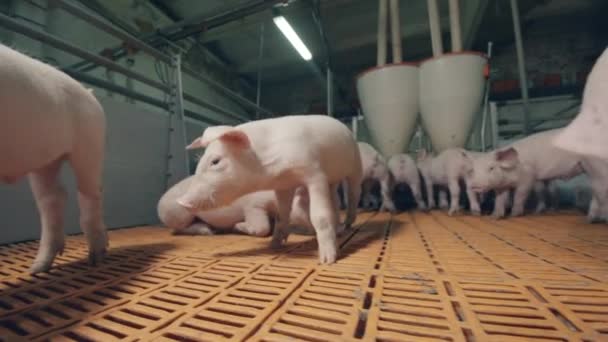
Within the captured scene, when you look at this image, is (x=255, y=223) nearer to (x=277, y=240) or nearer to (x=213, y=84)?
(x=277, y=240)

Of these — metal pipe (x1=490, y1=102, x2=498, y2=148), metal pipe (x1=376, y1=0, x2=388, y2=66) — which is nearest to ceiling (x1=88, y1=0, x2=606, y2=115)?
metal pipe (x1=376, y1=0, x2=388, y2=66)

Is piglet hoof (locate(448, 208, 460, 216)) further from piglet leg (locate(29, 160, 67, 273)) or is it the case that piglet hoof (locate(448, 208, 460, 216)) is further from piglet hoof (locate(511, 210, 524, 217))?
piglet leg (locate(29, 160, 67, 273))

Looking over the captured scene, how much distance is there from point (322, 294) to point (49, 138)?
36.9 inches

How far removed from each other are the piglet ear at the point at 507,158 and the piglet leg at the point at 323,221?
→ 1885 mm

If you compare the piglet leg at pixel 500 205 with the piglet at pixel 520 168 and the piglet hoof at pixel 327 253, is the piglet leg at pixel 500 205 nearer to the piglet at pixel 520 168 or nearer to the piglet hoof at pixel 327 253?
the piglet at pixel 520 168

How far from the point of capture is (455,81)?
3105 mm

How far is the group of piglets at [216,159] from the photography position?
2.46 ft

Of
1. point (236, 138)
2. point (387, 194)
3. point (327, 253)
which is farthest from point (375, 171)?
point (236, 138)

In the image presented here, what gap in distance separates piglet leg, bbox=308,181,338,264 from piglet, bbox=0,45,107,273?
2.88 feet

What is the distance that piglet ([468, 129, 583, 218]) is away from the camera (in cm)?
232

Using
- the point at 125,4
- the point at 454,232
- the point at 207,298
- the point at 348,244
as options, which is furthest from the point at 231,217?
the point at 125,4

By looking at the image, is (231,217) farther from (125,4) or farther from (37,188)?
(125,4)

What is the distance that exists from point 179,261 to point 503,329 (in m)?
1.11

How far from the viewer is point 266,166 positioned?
3.85 feet
